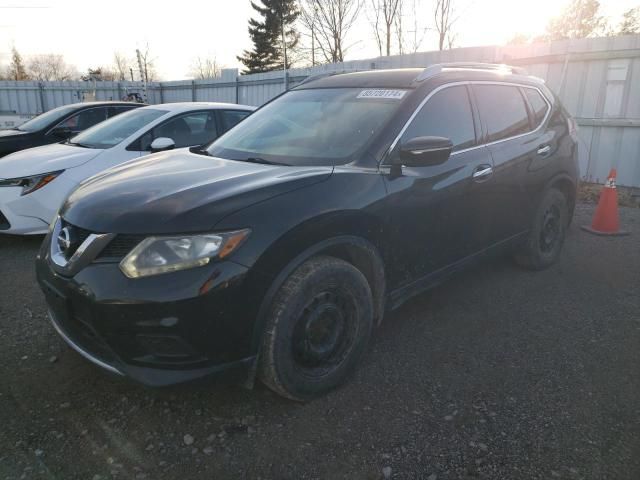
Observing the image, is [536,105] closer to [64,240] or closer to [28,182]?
[64,240]

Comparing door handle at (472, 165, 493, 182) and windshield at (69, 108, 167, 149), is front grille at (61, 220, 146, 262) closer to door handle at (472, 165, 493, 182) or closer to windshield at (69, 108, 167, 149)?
door handle at (472, 165, 493, 182)

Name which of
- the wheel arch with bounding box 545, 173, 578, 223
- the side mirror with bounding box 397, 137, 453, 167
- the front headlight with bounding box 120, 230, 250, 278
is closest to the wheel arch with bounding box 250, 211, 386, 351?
the front headlight with bounding box 120, 230, 250, 278

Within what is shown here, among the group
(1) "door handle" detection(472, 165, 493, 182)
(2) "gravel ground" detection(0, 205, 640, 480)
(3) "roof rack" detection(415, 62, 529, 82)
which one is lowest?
(2) "gravel ground" detection(0, 205, 640, 480)

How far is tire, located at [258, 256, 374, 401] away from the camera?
2309mm

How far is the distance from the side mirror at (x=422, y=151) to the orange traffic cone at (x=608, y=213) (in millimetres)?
4010

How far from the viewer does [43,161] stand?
16.4 ft

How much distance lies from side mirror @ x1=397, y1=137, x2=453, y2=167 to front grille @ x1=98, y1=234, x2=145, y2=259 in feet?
5.02

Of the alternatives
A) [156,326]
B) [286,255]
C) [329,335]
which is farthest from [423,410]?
[156,326]

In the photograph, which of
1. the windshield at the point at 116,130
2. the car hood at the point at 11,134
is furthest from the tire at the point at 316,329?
the car hood at the point at 11,134

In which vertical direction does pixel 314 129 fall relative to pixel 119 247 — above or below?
above

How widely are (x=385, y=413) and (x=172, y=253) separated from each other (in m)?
1.37

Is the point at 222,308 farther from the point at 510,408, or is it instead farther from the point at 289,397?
the point at 510,408

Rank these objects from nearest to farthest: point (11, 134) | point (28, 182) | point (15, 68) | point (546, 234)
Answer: point (546, 234), point (28, 182), point (11, 134), point (15, 68)

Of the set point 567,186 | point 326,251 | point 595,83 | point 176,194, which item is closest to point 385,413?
point 326,251
